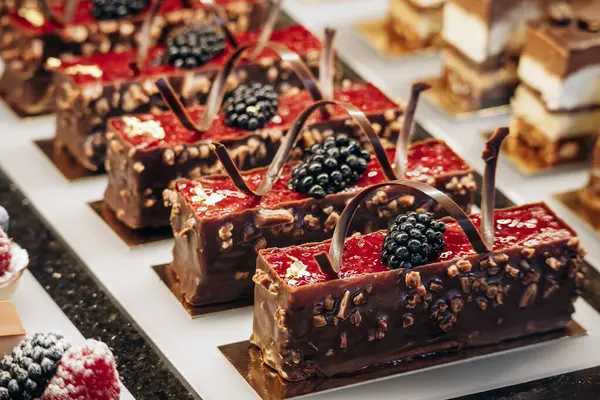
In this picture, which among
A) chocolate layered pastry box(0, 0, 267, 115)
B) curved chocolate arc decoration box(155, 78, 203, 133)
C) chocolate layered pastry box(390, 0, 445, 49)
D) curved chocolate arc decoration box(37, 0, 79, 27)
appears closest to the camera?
curved chocolate arc decoration box(155, 78, 203, 133)

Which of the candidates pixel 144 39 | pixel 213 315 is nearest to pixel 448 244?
pixel 213 315

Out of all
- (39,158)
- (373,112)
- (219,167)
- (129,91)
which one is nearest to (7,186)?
(39,158)

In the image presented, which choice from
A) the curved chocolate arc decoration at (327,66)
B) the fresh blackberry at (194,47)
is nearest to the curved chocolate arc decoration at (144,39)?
the fresh blackberry at (194,47)

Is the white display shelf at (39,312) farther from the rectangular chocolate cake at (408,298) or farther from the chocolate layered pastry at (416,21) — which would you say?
the chocolate layered pastry at (416,21)

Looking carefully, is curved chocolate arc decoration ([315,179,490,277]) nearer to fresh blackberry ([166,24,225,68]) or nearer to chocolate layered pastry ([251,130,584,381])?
chocolate layered pastry ([251,130,584,381])

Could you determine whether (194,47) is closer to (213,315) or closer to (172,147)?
(172,147)

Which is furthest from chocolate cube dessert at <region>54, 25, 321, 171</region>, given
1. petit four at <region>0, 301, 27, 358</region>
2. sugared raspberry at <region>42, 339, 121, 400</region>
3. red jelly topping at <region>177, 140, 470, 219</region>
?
sugared raspberry at <region>42, 339, 121, 400</region>

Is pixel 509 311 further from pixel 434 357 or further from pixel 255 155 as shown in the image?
pixel 255 155
